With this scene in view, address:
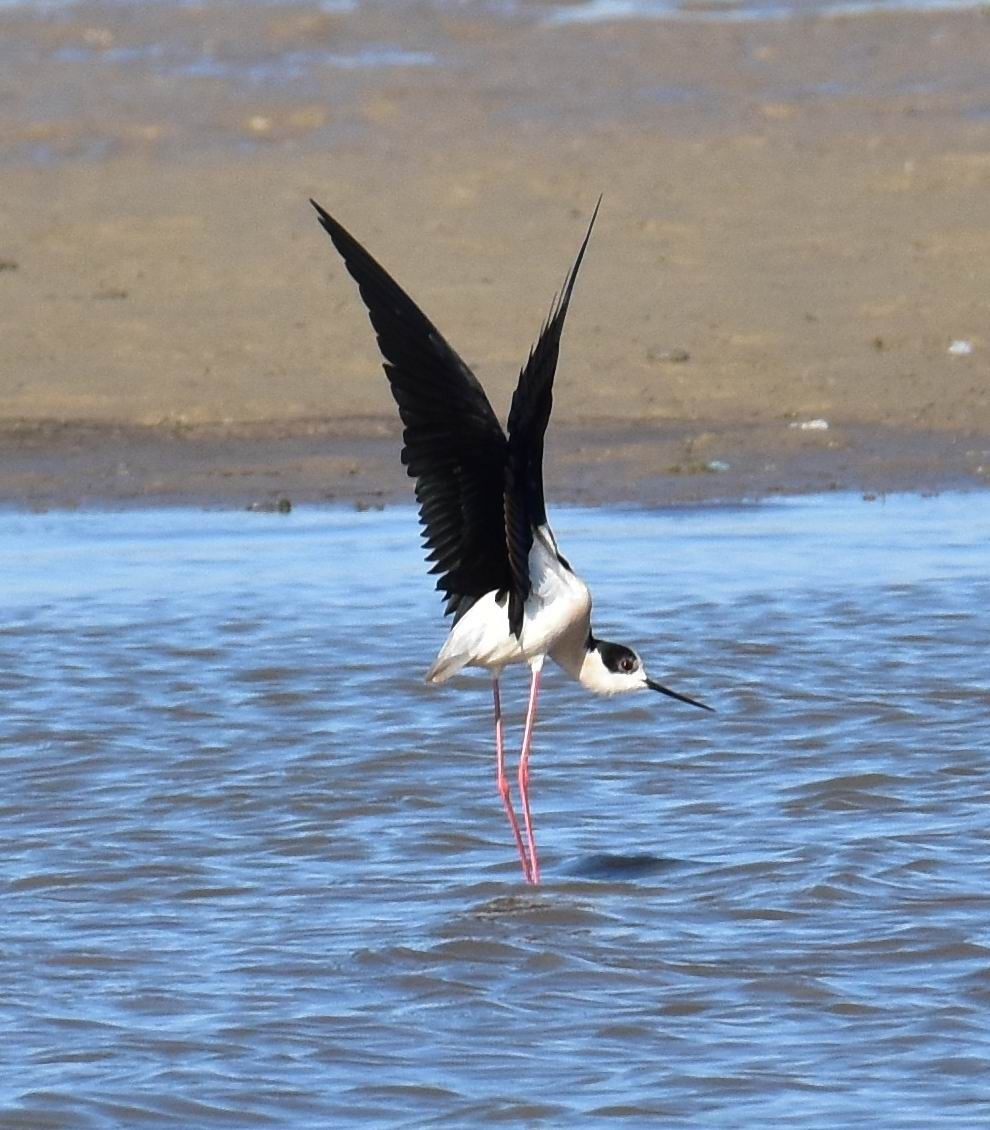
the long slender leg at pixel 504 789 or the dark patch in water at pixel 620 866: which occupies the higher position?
the long slender leg at pixel 504 789

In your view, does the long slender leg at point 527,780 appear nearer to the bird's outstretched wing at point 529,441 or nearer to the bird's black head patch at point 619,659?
the bird's black head patch at point 619,659

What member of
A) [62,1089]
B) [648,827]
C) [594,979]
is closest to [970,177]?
[648,827]

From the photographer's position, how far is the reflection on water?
4430 millimetres

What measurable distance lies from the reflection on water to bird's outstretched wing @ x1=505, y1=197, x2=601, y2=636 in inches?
32.3

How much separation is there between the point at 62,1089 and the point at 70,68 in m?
15.0

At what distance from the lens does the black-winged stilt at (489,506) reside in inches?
197

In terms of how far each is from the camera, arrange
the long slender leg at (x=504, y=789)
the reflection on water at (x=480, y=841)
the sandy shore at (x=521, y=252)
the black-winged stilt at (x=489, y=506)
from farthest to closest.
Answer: the sandy shore at (x=521, y=252), the long slender leg at (x=504, y=789), the black-winged stilt at (x=489, y=506), the reflection on water at (x=480, y=841)

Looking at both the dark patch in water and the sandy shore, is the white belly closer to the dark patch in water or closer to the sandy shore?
the dark patch in water

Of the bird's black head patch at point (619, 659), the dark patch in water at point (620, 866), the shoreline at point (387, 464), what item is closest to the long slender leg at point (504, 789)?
the dark patch in water at point (620, 866)

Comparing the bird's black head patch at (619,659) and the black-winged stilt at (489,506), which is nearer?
the black-winged stilt at (489,506)

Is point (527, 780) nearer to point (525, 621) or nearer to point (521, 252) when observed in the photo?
point (525, 621)

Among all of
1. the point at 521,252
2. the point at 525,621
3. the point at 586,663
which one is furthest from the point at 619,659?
the point at 521,252

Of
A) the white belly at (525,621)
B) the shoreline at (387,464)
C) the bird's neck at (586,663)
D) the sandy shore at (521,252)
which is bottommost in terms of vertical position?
the bird's neck at (586,663)

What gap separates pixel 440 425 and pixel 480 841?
127cm
